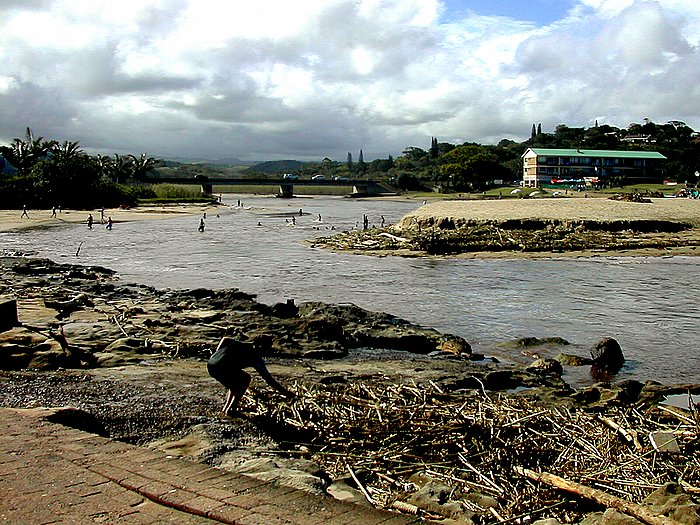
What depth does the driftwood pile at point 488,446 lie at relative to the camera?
23.4 feet

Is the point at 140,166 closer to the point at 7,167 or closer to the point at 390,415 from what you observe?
the point at 7,167

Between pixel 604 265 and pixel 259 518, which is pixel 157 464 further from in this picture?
pixel 604 265

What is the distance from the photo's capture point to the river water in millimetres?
18797

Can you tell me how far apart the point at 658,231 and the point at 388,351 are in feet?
114

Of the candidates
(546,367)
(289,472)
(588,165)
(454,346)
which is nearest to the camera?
(289,472)

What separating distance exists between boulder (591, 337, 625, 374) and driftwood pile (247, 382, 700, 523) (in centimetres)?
450

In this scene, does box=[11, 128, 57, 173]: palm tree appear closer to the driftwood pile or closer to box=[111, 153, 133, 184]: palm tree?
box=[111, 153, 133, 184]: palm tree

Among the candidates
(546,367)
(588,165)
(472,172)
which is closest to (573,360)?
(546,367)

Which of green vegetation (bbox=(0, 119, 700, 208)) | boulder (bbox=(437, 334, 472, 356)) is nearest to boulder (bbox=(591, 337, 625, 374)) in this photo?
boulder (bbox=(437, 334, 472, 356))

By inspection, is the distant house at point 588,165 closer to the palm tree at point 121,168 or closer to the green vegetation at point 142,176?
the green vegetation at point 142,176

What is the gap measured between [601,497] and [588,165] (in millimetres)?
155104

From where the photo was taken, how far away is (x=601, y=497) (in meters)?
6.68

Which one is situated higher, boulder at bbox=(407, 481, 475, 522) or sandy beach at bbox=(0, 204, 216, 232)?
boulder at bbox=(407, 481, 475, 522)

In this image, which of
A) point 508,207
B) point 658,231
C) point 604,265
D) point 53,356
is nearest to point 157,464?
point 53,356
